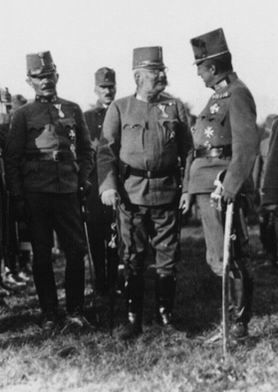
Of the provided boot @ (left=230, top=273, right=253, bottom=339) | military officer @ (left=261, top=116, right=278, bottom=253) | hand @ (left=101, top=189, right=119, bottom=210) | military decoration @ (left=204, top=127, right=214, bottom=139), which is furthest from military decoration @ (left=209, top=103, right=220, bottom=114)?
boot @ (left=230, top=273, right=253, bottom=339)

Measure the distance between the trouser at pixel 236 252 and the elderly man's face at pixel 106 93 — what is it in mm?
2759

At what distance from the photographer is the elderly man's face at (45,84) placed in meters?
6.08

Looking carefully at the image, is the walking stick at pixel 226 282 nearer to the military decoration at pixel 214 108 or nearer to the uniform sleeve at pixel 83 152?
the military decoration at pixel 214 108

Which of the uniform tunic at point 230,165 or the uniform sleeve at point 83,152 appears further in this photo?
the uniform sleeve at point 83,152

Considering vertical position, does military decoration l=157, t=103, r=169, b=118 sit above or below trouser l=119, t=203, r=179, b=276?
above

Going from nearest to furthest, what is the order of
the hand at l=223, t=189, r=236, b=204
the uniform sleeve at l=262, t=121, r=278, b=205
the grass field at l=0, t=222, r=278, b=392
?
the grass field at l=0, t=222, r=278, b=392
the hand at l=223, t=189, r=236, b=204
the uniform sleeve at l=262, t=121, r=278, b=205

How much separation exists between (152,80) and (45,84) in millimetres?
1101

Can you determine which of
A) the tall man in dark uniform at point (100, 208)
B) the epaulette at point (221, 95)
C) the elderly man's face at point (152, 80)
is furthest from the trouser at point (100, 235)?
the epaulette at point (221, 95)

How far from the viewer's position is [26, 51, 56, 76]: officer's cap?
6035 mm

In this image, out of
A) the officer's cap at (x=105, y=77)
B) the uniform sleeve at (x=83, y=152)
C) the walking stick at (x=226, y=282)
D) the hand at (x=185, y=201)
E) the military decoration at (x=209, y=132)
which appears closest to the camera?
the walking stick at (x=226, y=282)

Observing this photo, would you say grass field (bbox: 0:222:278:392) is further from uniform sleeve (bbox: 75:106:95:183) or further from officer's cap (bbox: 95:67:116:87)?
officer's cap (bbox: 95:67:116:87)

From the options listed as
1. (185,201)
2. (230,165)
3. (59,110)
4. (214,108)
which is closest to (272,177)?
(230,165)

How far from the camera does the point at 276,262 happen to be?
941 centimetres

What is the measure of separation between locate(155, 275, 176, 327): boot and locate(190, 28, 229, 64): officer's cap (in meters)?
Answer: 1.96
